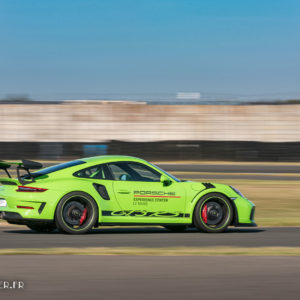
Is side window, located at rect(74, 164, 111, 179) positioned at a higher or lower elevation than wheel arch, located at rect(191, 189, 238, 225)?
higher

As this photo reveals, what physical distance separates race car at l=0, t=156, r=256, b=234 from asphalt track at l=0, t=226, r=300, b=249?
0.71 feet

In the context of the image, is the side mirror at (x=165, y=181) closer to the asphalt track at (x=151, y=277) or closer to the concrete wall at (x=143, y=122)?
the asphalt track at (x=151, y=277)

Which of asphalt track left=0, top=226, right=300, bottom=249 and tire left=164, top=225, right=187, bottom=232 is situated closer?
asphalt track left=0, top=226, right=300, bottom=249

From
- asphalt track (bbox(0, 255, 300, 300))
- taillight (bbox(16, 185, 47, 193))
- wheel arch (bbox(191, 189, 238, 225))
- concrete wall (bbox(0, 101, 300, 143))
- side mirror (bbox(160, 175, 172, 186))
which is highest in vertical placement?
concrete wall (bbox(0, 101, 300, 143))

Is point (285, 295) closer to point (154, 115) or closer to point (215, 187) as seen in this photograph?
point (215, 187)

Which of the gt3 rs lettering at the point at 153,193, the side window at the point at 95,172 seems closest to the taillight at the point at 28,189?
the side window at the point at 95,172

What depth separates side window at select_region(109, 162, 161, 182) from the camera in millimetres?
9812

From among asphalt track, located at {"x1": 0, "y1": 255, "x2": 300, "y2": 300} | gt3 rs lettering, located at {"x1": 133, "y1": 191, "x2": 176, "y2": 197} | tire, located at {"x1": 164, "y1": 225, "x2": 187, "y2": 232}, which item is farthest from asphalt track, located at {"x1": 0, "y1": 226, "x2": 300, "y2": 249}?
asphalt track, located at {"x1": 0, "y1": 255, "x2": 300, "y2": 300}

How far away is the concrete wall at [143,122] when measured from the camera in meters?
48.0

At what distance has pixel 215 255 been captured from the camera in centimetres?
736

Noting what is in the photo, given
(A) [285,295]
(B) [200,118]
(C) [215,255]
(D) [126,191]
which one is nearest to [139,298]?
(A) [285,295]

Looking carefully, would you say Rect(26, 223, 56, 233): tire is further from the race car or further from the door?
the door

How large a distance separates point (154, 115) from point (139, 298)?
44516 millimetres

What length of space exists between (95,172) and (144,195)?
83cm
